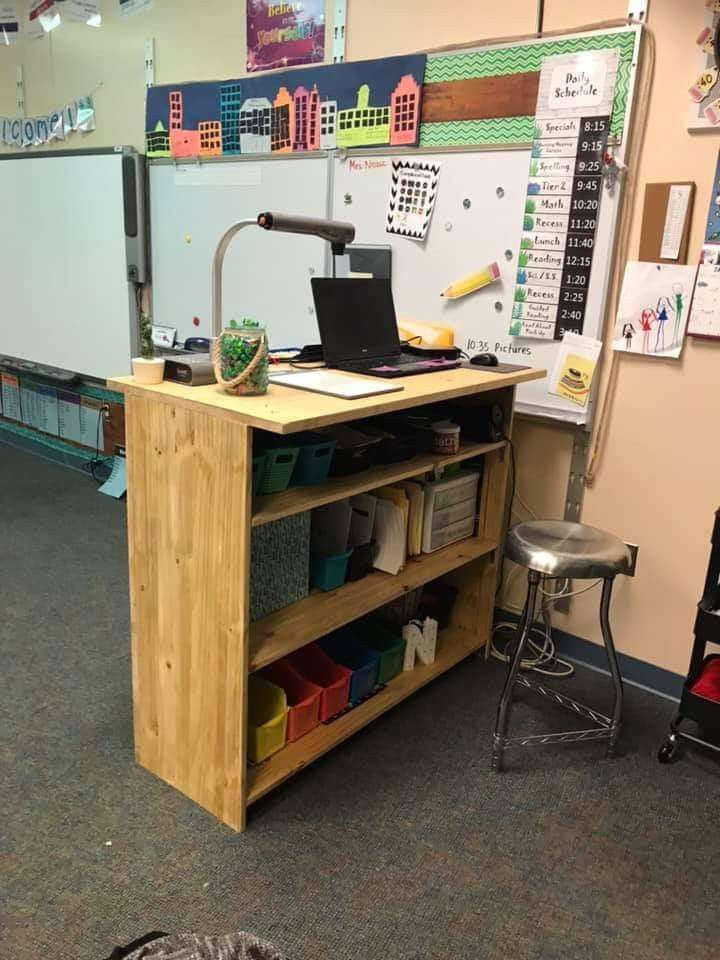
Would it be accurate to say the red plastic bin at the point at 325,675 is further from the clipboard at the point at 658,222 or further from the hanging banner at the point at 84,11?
the hanging banner at the point at 84,11

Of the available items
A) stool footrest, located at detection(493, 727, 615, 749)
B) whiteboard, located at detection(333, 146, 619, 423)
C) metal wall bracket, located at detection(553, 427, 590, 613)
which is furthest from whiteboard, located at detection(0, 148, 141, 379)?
stool footrest, located at detection(493, 727, 615, 749)

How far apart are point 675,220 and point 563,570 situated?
41.0 inches

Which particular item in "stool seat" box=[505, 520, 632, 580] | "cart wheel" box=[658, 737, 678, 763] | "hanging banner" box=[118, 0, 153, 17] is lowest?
"cart wheel" box=[658, 737, 678, 763]

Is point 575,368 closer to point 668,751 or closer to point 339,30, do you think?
point 668,751

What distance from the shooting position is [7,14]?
3975mm

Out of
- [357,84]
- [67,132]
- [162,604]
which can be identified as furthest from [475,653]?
[67,132]

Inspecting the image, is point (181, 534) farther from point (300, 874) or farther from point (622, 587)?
point (622, 587)

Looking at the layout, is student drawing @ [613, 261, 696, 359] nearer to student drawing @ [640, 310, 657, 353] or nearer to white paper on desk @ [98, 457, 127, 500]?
student drawing @ [640, 310, 657, 353]

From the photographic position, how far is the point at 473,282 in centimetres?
242

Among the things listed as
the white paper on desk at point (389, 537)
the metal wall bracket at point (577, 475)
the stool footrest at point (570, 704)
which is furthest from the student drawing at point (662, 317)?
the stool footrest at point (570, 704)

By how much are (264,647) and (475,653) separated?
1.08 meters

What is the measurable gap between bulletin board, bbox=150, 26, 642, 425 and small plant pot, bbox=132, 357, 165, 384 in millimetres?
1192

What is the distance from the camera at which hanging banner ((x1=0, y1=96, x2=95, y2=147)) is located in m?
3.70

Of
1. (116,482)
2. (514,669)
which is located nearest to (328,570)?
(514,669)
